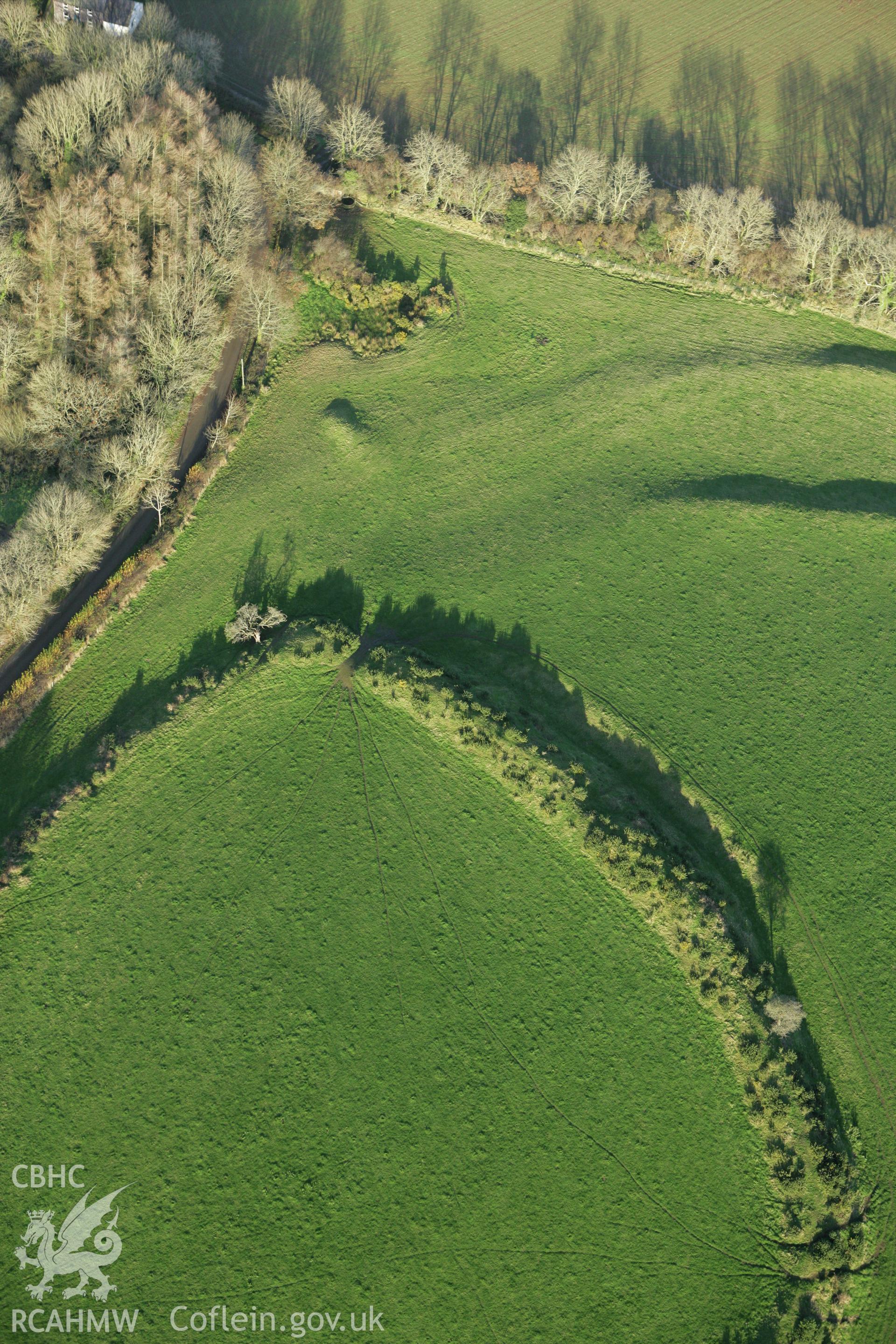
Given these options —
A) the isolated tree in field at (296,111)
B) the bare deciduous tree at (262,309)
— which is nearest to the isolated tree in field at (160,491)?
the bare deciduous tree at (262,309)

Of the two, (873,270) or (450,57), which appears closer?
(873,270)

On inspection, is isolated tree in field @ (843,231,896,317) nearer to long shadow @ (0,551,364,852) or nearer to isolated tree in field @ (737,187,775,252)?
isolated tree in field @ (737,187,775,252)

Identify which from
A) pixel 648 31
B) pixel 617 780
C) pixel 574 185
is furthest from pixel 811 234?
pixel 617 780

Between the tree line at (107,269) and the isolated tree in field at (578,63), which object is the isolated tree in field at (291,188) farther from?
the isolated tree in field at (578,63)

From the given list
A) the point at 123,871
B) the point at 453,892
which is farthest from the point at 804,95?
the point at 123,871

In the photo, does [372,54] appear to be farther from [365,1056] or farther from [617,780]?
[365,1056]

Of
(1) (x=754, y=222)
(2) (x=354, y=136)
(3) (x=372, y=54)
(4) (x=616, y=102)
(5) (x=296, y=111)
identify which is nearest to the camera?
(1) (x=754, y=222)

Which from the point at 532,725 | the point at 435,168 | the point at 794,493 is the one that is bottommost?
the point at 532,725
